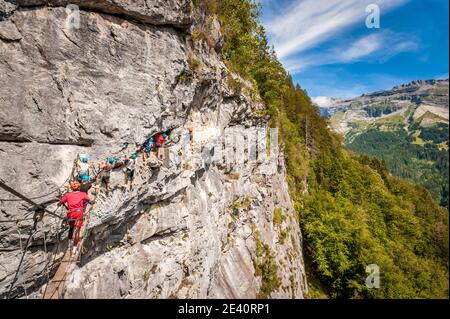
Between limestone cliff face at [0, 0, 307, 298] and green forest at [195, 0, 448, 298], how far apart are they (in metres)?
5.64

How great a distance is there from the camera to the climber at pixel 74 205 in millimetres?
8531

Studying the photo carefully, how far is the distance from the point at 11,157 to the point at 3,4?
5224mm

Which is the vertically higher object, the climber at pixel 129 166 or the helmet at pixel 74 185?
the climber at pixel 129 166

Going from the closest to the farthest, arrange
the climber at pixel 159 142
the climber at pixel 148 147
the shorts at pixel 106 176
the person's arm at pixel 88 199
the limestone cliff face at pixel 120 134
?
1. the limestone cliff face at pixel 120 134
2. the person's arm at pixel 88 199
3. the shorts at pixel 106 176
4. the climber at pixel 148 147
5. the climber at pixel 159 142

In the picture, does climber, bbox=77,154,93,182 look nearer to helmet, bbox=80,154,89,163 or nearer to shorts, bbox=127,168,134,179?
helmet, bbox=80,154,89,163

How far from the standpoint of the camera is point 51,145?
8.80 meters

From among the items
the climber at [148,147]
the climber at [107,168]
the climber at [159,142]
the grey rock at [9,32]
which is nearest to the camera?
the grey rock at [9,32]

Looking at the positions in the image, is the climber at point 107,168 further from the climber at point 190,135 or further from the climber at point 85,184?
the climber at point 190,135

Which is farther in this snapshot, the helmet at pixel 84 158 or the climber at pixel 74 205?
the helmet at pixel 84 158

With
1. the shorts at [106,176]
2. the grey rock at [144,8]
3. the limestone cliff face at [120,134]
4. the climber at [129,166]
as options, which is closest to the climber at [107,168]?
the shorts at [106,176]

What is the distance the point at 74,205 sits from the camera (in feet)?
28.2

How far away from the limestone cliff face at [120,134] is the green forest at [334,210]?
564 centimetres

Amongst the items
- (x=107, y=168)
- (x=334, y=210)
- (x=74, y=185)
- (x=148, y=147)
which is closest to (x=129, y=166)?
(x=107, y=168)
